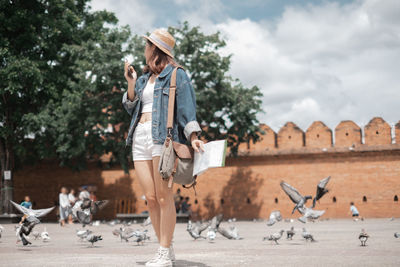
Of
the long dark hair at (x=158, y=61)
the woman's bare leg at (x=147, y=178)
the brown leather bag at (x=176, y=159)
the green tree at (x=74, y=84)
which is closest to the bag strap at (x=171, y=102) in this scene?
the brown leather bag at (x=176, y=159)

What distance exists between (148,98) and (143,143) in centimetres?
46

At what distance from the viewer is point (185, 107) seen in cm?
439

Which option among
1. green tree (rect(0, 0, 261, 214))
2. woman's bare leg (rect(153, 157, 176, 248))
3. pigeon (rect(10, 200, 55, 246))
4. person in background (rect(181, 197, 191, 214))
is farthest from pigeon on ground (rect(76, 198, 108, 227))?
person in background (rect(181, 197, 191, 214))

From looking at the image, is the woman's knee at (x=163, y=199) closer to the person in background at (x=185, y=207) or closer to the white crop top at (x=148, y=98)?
the white crop top at (x=148, y=98)

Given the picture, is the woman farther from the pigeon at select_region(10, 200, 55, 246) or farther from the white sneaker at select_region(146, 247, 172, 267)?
the pigeon at select_region(10, 200, 55, 246)

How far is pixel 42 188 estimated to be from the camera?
26.6 metres

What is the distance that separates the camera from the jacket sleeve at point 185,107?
432 cm

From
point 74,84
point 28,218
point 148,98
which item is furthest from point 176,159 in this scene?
point 74,84

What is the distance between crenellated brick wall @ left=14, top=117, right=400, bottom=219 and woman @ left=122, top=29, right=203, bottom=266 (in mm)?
17646

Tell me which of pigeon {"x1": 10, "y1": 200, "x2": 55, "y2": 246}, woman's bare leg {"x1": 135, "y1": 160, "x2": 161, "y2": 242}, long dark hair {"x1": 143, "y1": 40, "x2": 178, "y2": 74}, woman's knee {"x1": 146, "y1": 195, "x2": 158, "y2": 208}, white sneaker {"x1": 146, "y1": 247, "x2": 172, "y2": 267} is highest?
long dark hair {"x1": 143, "y1": 40, "x2": 178, "y2": 74}

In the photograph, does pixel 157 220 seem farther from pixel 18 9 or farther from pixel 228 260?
pixel 18 9

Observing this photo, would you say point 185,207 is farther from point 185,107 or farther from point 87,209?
point 185,107

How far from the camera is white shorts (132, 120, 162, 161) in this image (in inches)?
175

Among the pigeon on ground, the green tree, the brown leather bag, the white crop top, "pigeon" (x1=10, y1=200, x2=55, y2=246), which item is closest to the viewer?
the brown leather bag
